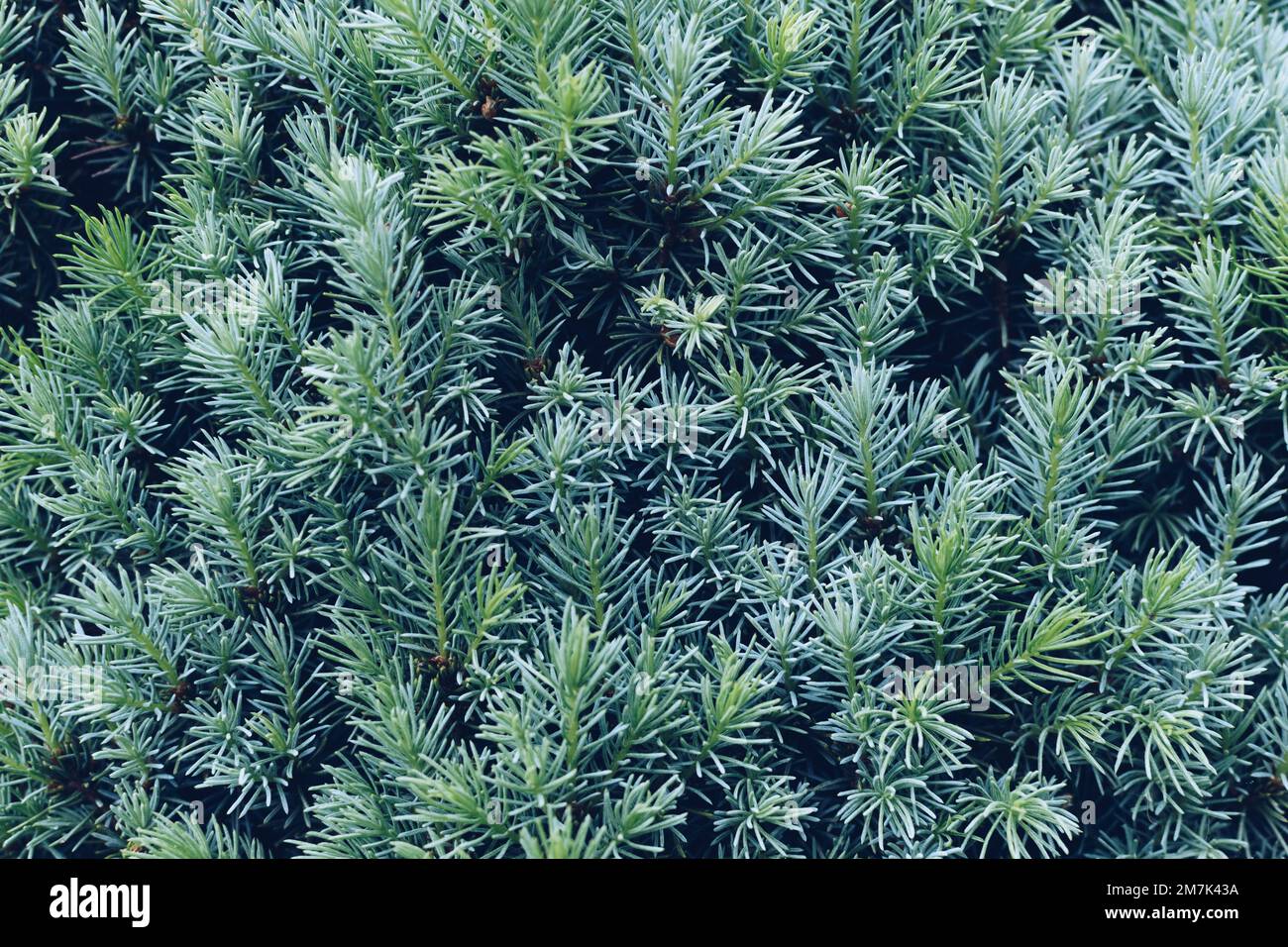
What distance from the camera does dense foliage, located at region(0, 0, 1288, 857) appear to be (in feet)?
3.20

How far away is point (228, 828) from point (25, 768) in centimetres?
21

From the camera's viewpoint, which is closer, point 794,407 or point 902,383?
point 794,407

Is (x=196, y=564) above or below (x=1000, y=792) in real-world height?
above

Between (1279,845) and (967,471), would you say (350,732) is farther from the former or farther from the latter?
(1279,845)

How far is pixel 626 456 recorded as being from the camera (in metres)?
1.09

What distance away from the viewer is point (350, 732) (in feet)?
3.56

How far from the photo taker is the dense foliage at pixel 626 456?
3.20 ft
